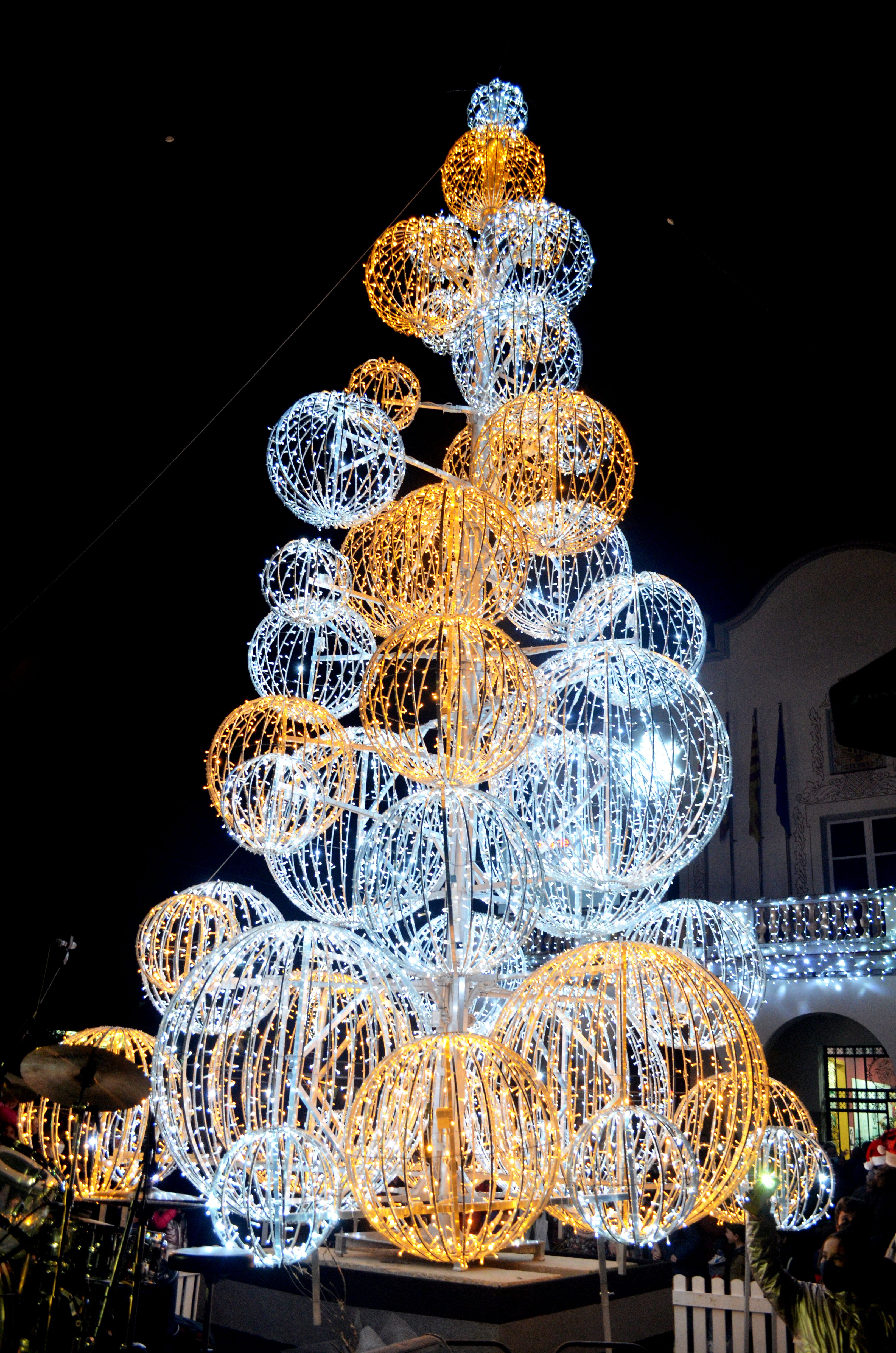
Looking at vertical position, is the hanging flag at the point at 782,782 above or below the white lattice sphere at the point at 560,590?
above

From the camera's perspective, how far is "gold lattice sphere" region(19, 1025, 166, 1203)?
5.15 meters

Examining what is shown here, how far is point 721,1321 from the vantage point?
18.8 ft

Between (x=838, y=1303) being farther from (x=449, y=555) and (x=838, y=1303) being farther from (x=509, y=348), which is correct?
(x=509, y=348)

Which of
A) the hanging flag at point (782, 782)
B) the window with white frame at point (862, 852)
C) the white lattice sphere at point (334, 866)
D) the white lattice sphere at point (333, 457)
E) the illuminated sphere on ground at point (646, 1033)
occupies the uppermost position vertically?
the hanging flag at point (782, 782)

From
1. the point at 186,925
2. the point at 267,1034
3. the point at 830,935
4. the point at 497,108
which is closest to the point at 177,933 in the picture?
the point at 186,925

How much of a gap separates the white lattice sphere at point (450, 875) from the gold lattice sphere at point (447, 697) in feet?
0.52

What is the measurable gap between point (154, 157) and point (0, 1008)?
238 inches

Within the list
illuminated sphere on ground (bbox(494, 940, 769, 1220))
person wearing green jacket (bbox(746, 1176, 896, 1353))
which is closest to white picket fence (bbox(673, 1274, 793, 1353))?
illuminated sphere on ground (bbox(494, 940, 769, 1220))

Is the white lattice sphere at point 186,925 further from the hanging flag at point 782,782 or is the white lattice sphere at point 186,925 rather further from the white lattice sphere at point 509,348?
the hanging flag at point 782,782

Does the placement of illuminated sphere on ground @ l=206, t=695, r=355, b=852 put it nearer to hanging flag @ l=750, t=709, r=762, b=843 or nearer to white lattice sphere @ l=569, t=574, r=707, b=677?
white lattice sphere @ l=569, t=574, r=707, b=677

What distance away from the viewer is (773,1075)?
49.1ft

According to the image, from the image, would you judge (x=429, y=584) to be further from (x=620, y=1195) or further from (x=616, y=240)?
(x=616, y=240)

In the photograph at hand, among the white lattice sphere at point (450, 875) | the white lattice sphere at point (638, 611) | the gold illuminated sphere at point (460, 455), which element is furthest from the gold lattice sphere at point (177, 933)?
the gold illuminated sphere at point (460, 455)

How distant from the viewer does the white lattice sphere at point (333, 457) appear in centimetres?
524
